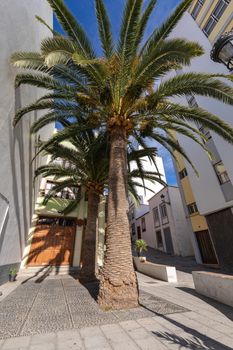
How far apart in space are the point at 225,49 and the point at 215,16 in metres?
16.1

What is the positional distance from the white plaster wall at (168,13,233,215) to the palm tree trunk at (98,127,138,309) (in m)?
9.11

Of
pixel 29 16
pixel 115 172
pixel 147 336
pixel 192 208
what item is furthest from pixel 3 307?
pixel 192 208

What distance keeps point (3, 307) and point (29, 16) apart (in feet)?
33.6

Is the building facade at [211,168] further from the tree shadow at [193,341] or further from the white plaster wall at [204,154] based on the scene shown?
the tree shadow at [193,341]

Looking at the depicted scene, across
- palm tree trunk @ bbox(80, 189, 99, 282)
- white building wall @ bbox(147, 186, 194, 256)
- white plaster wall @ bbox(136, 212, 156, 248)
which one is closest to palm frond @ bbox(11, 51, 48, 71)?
palm tree trunk @ bbox(80, 189, 99, 282)

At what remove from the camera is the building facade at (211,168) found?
1275cm

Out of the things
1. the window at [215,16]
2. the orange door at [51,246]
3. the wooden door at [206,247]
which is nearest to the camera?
the orange door at [51,246]

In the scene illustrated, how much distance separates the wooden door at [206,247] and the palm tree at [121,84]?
36.9 feet

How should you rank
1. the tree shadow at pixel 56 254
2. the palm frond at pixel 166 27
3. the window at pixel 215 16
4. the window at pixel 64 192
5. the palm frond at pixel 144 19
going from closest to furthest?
1. the palm frond at pixel 166 27
2. the palm frond at pixel 144 19
3. the tree shadow at pixel 56 254
4. the window at pixel 215 16
5. the window at pixel 64 192

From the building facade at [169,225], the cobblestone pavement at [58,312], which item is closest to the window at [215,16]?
the building facade at [169,225]

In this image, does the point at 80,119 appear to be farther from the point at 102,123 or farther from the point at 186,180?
the point at 186,180

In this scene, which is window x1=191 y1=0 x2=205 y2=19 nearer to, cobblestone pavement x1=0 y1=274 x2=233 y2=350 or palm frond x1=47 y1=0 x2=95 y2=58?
palm frond x1=47 y1=0 x2=95 y2=58

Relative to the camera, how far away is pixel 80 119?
8078 mm

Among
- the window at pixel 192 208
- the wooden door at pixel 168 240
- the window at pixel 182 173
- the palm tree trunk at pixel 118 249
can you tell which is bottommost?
the palm tree trunk at pixel 118 249
